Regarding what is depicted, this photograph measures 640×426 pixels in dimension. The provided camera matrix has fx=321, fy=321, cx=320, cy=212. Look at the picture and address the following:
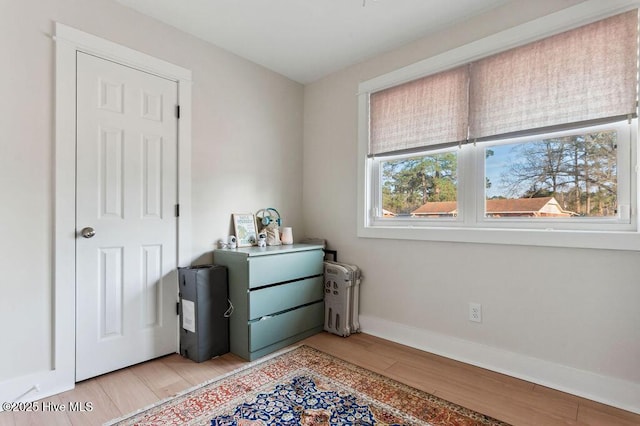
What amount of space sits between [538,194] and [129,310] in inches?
112

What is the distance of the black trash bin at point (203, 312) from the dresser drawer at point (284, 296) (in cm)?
24

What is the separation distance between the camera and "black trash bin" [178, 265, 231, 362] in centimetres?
227

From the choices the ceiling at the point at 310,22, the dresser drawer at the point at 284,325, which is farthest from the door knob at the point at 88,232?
the ceiling at the point at 310,22

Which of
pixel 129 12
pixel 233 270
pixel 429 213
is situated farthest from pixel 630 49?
pixel 129 12

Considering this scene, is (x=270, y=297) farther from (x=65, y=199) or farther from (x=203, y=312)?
(x=65, y=199)

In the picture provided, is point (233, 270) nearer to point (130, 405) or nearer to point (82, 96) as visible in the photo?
point (130, 405)

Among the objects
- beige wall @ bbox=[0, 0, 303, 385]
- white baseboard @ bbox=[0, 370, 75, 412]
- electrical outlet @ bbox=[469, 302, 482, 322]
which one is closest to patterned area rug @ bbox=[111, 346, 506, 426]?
white baseboard @ bbox=[0, 370, 75, 412]

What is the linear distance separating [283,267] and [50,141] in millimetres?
Answer: 1688

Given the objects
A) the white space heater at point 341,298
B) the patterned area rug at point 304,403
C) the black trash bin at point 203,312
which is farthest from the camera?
the white space heater at point 341,298

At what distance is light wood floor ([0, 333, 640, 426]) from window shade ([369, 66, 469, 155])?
1632mm

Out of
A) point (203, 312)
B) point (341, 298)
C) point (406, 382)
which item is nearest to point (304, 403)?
point (406, 382)

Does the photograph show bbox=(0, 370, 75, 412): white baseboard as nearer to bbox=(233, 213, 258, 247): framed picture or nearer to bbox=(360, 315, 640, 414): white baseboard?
bbox=(233, 213, 258, 247): framed picture

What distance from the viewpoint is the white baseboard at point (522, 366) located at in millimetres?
1752

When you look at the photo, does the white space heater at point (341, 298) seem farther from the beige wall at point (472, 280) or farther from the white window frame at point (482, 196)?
the white window frame at point (482, 196)
